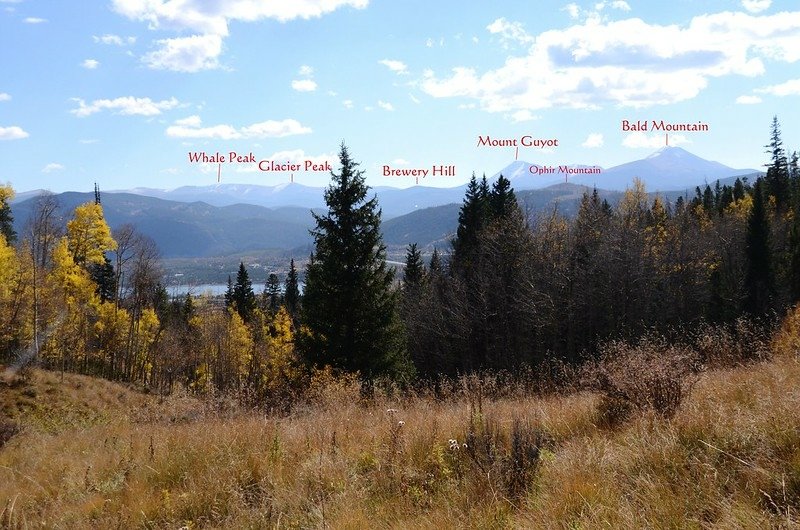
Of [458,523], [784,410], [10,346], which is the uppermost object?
[784,410]

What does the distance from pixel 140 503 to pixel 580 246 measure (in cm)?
3088

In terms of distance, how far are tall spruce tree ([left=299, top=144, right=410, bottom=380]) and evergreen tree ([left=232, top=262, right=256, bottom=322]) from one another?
1480 inches

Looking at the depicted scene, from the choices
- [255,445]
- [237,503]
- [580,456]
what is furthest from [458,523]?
[255,445]

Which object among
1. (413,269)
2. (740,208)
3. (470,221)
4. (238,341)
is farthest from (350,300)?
(740,208)

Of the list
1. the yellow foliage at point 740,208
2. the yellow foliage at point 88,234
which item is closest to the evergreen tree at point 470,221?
the yellow foliage at point 88,234

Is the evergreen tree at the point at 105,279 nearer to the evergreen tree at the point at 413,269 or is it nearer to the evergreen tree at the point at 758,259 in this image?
the evergreen tree at the point at 413,269

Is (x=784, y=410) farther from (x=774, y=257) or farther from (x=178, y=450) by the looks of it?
(x=774, y=257)

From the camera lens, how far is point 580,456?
4.08 m

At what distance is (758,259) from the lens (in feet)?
129

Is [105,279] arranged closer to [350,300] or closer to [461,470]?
[350,300]

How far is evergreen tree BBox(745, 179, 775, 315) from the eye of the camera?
38719 millimetres

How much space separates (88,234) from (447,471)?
31.5 meters

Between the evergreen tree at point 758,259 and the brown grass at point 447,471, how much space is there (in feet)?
132

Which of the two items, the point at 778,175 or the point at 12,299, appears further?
the point at 778,175
